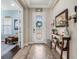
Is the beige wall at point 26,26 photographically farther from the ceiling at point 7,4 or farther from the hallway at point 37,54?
the hallway at point 37,54

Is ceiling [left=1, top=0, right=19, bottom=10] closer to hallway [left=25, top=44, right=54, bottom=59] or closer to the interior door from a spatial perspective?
hallway [left=25, top=44, right=54, bottom=59]

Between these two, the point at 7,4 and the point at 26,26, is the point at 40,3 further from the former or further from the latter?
the point at 7,4

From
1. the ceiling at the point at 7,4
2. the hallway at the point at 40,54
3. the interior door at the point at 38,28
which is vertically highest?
the ceiling at the point at 7,4

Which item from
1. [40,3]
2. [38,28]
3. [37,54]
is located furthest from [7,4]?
[38,28]

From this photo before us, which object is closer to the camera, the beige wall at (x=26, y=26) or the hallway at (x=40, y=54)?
the hallway at (x=40, y=54)

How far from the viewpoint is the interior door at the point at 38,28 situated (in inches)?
391

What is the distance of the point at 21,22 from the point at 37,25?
239 centimetres

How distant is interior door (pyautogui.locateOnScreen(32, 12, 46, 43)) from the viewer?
9.93m

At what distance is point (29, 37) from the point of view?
386 inches

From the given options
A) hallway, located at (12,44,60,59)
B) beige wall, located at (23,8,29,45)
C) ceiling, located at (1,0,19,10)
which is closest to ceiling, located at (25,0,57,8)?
beige wall, located at (23,8,29,45)

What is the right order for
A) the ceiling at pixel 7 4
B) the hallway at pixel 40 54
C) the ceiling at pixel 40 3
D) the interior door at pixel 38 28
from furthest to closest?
the interior door at pixel 38 28, the ceiling at pixel 40 3, the hallway at pixel 40 54, the ceiling at pixel 7 4

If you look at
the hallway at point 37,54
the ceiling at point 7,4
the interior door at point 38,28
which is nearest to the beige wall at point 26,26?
the interior door at point 38,28

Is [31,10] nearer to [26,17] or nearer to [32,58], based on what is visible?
[26,17]

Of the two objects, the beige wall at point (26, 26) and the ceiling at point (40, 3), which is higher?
the ceiling at point (40, 3)
